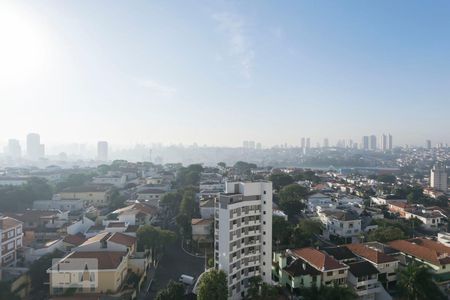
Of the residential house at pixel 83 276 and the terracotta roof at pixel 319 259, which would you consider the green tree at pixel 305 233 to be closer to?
the terracotta roof at pixel 319 259

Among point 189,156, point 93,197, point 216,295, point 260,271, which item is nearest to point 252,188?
point 260,271

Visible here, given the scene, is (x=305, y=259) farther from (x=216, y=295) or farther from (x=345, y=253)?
(x=216, y=295)

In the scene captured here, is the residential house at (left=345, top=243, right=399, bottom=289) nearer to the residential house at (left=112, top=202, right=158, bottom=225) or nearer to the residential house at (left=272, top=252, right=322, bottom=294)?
the residential house at (left=272, top=252, right=322, bottom=294)

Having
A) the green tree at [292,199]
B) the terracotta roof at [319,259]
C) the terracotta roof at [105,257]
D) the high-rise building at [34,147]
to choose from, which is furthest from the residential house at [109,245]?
the high-rise building at [34,147]

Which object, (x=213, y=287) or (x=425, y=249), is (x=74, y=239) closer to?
(x=213, y=287)

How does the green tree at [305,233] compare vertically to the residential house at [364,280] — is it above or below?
above

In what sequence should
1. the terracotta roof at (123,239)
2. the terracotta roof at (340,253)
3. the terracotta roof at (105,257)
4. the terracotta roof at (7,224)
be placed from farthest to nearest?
the terracotta roof at (7,224)
the terracotta roof at (123,239)
the terracotta roof at (340,253)
the terracotta roof at (105,257)

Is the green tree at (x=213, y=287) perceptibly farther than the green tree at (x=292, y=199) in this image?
No

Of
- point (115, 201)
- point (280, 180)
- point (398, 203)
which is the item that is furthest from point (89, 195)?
A: point (398, 203)
